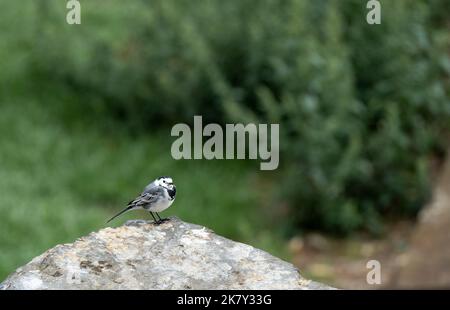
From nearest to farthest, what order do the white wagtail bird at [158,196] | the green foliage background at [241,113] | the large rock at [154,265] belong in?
the large rock at [154,265]
the white wagtail bird at [158,196]
the green foliage background at [241,113]

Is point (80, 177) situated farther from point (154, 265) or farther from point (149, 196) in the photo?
point (154, 265)

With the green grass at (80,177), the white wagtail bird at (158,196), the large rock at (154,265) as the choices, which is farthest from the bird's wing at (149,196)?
the green grass at (80,177)

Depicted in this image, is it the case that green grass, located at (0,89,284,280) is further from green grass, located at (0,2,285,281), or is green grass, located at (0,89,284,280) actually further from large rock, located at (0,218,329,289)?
large rock, located at (0,218,329,289)

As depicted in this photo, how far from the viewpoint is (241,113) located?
23.0 feet

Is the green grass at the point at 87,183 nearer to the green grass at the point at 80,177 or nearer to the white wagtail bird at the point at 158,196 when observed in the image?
the green grass at the point at 80,177

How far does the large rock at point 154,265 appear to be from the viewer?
297 centimetres

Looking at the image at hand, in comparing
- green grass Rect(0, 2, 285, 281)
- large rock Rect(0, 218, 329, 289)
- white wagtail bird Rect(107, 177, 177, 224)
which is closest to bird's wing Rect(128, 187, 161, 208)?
white wagtail bird Rect(107, 177, 177, 224)

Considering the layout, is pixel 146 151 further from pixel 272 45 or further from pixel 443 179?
pixel 443 179

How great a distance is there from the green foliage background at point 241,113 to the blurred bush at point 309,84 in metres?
0.01

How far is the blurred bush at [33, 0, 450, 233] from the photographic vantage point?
6855 mm

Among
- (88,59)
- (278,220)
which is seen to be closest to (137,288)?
(278,220)

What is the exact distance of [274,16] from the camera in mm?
7523

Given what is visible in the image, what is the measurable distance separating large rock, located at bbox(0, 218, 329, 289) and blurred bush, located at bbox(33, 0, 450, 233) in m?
3.49
